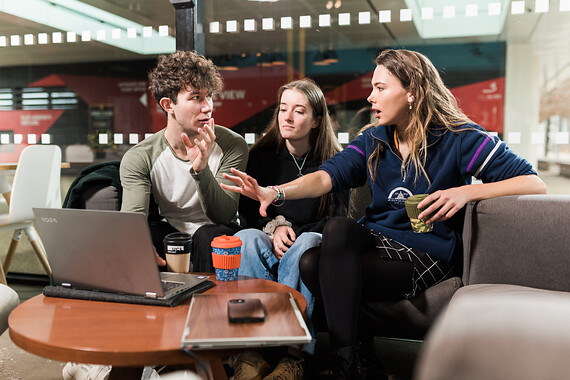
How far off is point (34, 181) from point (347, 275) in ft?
7.99

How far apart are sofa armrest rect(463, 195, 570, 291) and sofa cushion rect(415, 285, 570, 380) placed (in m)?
1.58

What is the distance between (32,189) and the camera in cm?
319

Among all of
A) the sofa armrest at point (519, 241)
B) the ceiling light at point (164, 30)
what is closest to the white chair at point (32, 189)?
the ceiling light at point (164, 30)

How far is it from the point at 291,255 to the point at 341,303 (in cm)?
35

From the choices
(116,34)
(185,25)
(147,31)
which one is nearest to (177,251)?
(185,25)

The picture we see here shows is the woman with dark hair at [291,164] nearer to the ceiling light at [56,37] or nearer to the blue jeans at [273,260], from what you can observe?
the blue jeans at [273,260]

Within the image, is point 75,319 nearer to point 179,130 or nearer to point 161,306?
point 161,306

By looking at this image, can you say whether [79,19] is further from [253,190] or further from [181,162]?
[253,190]

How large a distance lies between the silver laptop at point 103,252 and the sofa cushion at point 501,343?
1.00m

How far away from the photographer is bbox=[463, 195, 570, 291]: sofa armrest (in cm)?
168

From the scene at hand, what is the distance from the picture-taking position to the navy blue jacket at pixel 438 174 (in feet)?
6.02

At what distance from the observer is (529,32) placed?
2697 millimetres

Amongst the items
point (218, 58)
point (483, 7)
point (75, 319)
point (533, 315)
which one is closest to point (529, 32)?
point (483, 7)

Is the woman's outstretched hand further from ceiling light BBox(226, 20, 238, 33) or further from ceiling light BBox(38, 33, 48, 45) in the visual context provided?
ceiling light BBox(38, 33, 48, 45)
